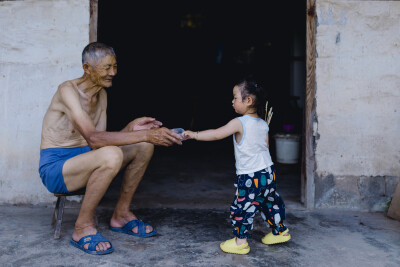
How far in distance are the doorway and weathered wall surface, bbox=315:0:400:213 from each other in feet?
11.4

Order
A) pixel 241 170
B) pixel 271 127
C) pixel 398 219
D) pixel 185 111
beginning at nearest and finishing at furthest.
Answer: pixel 241 170
pixel 398 219
pixel 271 127
pixel 185 111

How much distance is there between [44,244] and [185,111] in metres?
6.99

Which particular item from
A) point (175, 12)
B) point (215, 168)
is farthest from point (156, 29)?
point (215, 168)

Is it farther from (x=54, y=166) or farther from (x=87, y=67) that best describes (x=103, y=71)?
(x=54, y=166)

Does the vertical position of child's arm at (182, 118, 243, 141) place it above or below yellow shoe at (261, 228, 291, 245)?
above

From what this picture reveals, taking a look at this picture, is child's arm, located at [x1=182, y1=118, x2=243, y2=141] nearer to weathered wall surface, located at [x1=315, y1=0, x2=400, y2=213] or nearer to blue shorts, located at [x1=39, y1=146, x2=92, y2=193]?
blue shorts, located at [x1=39, y1=146, x2=92, y2=193]

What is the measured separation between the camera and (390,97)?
373 centimetres

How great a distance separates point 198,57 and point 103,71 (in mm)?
7804

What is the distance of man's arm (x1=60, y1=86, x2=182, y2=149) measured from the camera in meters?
2.83

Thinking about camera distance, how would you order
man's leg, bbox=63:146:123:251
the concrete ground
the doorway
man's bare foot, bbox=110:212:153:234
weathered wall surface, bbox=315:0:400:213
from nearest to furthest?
the concrete ground, man's leg, bbox=63:146:123:251, man's bare foot, bbox=110:212:153:234, weathered wall surface, bbox=315:0:400:213, the doorway

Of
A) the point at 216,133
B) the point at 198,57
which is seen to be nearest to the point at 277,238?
the point at 216,133

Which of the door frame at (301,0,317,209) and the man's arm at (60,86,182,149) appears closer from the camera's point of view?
the man's arm at (60,86,182,149)

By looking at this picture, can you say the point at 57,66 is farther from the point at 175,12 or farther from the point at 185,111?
the point at 175,12

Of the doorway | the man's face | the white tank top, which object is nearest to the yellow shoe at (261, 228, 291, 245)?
the white tank top
